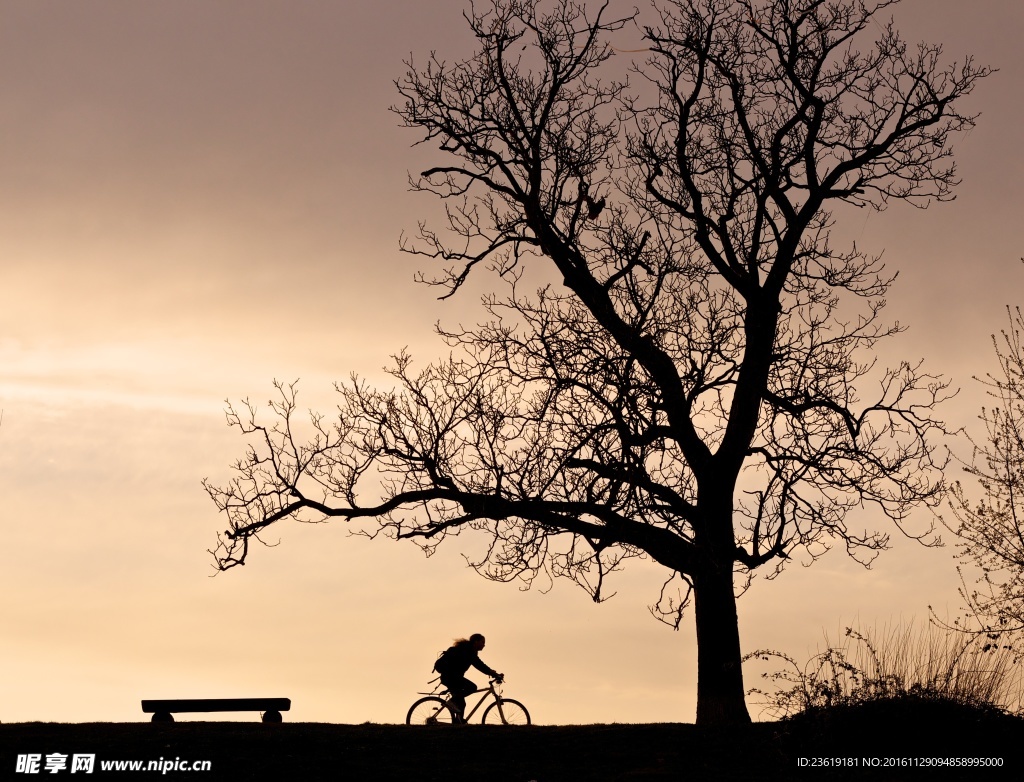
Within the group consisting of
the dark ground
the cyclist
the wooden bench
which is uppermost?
the cyclist

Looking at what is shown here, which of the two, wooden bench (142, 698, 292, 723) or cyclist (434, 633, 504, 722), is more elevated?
cyclist (434, 633, 504, 722)

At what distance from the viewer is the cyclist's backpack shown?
66.1 ft

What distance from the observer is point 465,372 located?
1894 centimetres

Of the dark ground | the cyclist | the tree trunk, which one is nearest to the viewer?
the dark ground

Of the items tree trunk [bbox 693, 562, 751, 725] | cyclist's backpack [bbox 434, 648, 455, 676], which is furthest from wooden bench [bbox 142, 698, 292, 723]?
tree trunk [bbox 693, 562, 751, 725]

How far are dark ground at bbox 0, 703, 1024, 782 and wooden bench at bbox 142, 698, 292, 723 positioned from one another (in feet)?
9.39

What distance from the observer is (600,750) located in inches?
598

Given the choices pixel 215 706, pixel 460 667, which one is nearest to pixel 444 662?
pixel 460 667

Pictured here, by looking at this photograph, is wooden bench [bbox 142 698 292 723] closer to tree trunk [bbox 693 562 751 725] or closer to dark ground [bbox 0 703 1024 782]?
dark ground [bbox 0 703 1024 782]

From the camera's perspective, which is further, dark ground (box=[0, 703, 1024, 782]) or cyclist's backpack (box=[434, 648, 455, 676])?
cyclist's backpack (box=[434, 648, 455, 676])

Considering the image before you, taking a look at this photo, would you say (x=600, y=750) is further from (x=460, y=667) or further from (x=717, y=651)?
(x=460, y=667)

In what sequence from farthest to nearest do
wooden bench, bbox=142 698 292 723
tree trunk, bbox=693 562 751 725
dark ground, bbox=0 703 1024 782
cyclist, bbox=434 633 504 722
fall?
cyclist, bbox=434 633 504 722 → wooden bench, bbox=142 698 292 723 → tree trunk, bbox=693 562 751 725 → dark ground, bbox=0 703 1024 782

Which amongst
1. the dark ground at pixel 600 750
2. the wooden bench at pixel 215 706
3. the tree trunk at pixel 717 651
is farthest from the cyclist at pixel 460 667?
the tree trunk at pixel 717 651

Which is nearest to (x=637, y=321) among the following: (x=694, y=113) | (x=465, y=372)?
(x=465, y=372)
